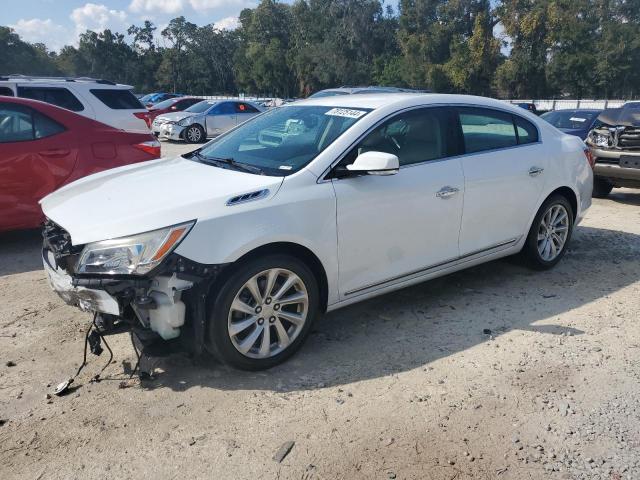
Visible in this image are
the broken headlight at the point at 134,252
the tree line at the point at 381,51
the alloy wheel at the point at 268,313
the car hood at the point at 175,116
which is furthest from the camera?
the tree line at the point at 381,51

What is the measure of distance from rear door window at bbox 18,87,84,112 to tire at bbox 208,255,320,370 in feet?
23.9

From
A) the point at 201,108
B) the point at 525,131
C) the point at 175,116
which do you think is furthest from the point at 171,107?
the point at 525,131

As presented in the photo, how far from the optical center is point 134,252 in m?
3.14

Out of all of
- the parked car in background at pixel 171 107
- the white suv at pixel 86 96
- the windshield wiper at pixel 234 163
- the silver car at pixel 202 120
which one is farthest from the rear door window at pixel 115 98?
the parked car in background at pixel 171 107

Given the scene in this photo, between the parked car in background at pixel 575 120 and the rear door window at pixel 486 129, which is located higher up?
the rear door window at pixel 486 129

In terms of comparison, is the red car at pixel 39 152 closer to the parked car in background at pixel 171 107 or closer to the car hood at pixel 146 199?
the car hood at pixel 146 199

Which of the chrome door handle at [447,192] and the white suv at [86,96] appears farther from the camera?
the white suv at [86,96]

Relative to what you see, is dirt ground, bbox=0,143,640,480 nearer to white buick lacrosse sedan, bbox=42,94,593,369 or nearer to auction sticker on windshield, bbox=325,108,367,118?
white buick lacrosse sedan, bbox=42,94,593,369

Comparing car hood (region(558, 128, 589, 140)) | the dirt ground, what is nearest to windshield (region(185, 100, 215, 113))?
car hood (region(558, 128, 589, 140))

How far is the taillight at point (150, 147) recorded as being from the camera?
6688 millimetres

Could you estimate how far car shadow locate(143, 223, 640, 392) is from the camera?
3553 mm

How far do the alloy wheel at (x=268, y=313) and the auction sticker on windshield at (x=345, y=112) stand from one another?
1.32 m

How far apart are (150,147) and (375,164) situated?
3.96m

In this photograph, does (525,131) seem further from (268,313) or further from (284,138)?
(268,313)
